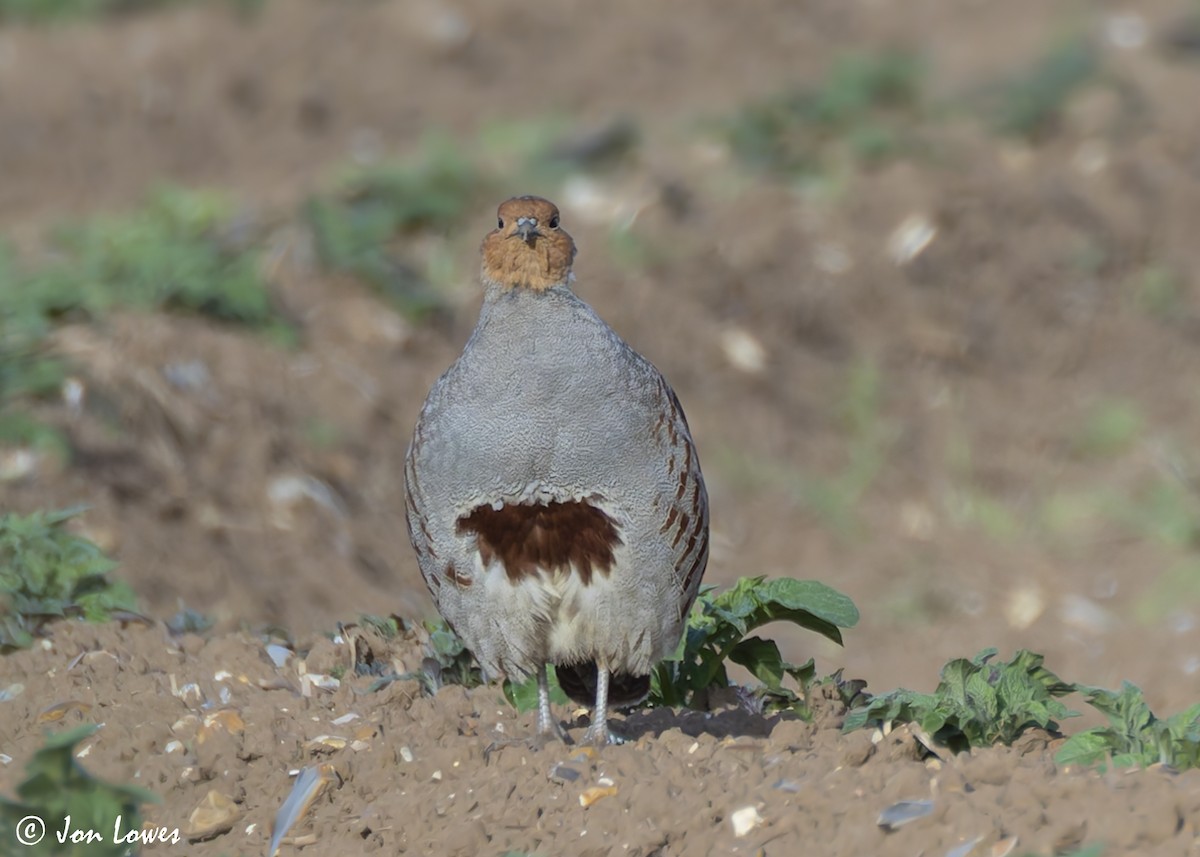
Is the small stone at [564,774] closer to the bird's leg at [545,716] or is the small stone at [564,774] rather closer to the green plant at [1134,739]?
the bird's leg at [545,716]

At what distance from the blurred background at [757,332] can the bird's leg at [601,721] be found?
190 cm

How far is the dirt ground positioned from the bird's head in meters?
1.02

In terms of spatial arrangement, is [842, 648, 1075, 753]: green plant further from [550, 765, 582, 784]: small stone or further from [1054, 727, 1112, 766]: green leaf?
[550, 765, 582, 784]: small stone

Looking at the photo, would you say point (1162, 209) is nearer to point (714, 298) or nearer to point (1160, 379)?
point (1160, 379)

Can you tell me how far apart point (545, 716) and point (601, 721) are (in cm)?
13

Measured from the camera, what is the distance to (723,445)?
7.59m

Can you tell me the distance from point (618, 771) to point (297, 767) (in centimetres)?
75

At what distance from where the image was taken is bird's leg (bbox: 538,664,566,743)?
13.0 feet

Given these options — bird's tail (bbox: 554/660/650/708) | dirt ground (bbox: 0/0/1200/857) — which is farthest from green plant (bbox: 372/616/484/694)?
bird's tail (bbox: 554/660/650/708)

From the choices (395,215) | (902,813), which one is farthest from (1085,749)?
(395,215)

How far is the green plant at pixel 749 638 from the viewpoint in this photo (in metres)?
3.93

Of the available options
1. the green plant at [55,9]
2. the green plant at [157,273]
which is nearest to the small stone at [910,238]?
the green plant at [157,273]

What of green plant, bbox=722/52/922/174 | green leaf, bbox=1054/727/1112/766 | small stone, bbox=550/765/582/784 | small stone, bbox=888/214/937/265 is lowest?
small stone, bbox=550/765/582/784

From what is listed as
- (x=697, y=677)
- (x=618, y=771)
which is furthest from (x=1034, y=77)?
(x=618, y=771)
